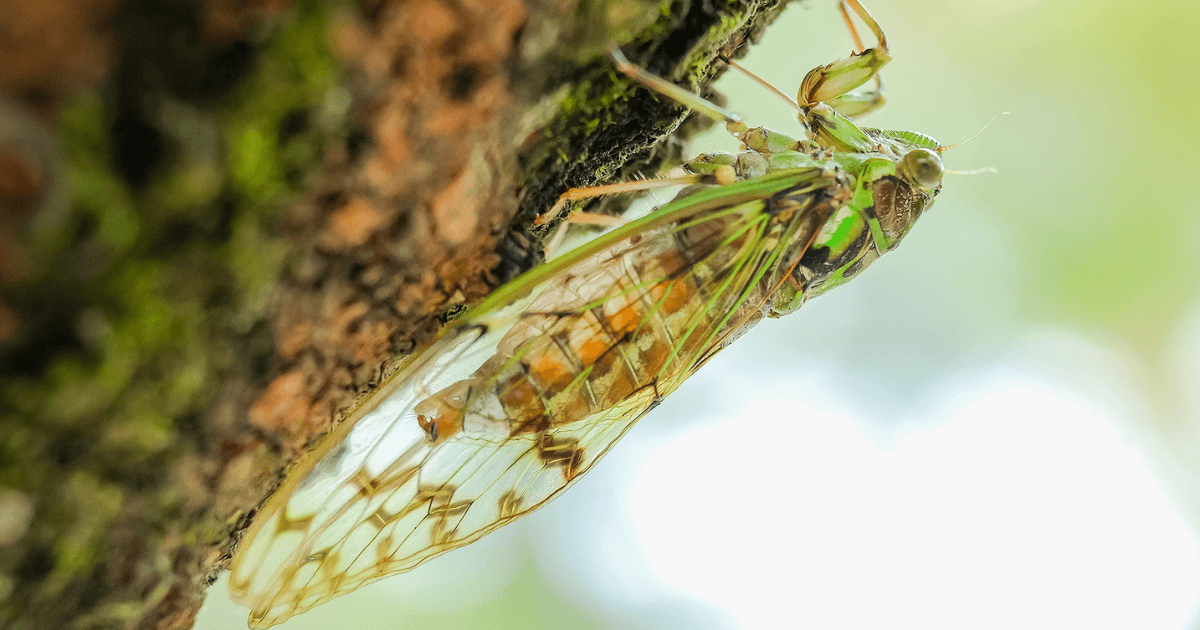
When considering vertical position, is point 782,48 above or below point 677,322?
above

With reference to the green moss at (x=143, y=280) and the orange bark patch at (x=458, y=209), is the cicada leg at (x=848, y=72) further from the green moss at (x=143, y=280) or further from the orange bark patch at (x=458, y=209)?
the green moss at (x=143, y=280)

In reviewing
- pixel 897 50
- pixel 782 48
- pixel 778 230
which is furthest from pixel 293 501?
pixel 897 50

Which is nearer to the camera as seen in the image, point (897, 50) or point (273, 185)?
point (273, 185)

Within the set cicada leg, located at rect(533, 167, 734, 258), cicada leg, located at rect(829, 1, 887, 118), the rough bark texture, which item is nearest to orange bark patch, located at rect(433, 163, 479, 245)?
the rough bark texture

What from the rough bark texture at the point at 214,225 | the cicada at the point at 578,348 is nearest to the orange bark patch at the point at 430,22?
the rough bark texture at the point at 214,225

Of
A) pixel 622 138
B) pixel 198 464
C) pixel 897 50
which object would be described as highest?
pixel 897 50

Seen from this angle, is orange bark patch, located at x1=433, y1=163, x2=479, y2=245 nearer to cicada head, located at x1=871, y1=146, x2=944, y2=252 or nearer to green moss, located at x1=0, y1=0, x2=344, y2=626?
green moss, located at x1=0, y1=0, x2=344, y2=626

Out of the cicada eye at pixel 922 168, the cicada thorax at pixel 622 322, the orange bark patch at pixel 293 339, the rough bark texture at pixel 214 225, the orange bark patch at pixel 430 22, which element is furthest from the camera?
the cicada eye at pixel 922 168

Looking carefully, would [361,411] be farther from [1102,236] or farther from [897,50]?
[1102,236]

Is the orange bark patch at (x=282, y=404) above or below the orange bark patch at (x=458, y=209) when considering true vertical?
below
